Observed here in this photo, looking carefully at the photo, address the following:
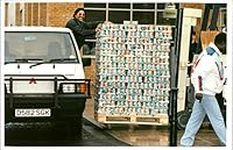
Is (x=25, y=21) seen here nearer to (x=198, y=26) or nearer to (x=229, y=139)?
(x=198, y=26)

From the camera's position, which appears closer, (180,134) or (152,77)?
(180,134)

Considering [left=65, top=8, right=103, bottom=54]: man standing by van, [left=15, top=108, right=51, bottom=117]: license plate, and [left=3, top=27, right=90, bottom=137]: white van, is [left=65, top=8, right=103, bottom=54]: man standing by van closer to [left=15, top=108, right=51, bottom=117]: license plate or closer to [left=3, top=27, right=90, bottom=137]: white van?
[left=3, top=27, right=90, bottom=137]: white van

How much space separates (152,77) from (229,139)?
15.6 feet

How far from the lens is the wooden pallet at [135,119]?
38.5 ft

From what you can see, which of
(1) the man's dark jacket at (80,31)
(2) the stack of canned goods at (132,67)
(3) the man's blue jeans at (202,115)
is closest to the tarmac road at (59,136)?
(2) the stack of canned goods at (132,67)

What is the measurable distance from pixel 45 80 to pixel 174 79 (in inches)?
76.8

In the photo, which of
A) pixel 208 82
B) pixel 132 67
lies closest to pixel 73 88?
pixel 132 67

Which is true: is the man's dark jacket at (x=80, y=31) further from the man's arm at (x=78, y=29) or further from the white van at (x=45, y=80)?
the white van at (x=45, y=80)

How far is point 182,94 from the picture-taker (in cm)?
1210

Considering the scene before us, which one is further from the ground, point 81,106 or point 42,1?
point 42,1

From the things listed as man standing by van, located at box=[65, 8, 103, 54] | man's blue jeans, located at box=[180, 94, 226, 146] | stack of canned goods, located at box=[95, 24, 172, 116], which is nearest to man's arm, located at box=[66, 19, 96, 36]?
man standing by van, located at box=[65, 8, 103, 54]

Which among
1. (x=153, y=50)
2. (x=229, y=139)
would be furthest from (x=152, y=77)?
(x=229, y=139)

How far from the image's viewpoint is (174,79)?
37.0ft

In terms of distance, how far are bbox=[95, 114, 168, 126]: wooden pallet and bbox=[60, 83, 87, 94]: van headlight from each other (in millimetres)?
866
